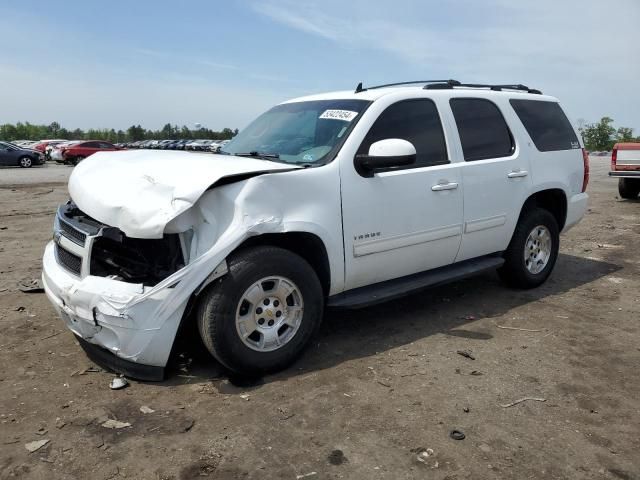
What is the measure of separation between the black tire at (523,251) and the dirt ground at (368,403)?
383mm

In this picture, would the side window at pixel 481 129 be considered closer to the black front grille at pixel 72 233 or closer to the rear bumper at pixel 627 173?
the black front grille at pixel 72 233

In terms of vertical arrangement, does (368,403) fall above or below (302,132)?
below

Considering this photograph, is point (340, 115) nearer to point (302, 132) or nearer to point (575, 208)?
point (302, 132)

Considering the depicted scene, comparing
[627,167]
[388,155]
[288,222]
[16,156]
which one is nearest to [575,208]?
[388,155]

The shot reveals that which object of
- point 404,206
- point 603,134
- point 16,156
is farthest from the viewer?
point 603,134

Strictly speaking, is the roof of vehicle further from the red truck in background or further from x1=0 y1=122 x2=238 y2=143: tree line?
x1=0 y1=122 x2=238 y2=143: tree line

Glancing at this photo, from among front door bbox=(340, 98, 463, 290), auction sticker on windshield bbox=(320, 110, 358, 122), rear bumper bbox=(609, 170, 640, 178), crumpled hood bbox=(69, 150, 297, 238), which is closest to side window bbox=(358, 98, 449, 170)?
front door bbox=(340, 98, 463, 290)

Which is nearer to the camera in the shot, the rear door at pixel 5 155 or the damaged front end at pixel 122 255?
the damaged front end at pixel 122 255

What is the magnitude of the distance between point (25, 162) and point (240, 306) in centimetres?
2967

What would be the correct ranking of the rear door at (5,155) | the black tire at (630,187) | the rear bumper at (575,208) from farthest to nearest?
the rear door at (5,155), the black tire at (630,187), the rear bumper at (575,208)

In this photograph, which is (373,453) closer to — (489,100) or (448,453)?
(448,453)

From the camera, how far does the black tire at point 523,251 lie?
209 inches

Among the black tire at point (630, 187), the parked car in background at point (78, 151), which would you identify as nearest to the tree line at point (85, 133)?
the parked car in background at point (78, 151)

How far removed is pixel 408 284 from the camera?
4336 millimetres
